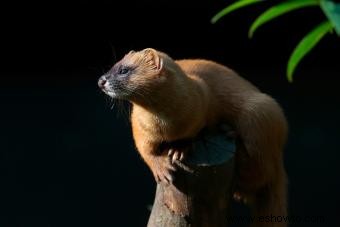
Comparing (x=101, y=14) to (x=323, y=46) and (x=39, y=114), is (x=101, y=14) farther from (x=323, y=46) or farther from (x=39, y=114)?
(x=323, y=46)

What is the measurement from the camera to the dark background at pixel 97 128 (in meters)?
5.00

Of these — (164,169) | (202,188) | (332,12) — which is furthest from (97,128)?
(332,12)

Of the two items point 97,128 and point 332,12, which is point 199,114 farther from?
point 97,128

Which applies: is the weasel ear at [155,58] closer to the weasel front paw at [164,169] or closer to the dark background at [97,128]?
the weasel front paw at [164,169]

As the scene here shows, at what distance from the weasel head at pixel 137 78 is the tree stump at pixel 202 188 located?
0.32m

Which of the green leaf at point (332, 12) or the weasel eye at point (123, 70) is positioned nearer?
the green leaf at point (332, 12)

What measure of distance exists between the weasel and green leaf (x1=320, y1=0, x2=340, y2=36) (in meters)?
1.94

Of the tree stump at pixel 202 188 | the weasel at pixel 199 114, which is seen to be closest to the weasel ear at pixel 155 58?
the weasel at pixel 199 114

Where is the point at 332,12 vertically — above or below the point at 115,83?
above

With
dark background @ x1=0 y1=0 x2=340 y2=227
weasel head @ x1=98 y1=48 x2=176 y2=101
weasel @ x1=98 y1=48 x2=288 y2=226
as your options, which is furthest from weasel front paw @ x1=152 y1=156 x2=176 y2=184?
dark background @ x1=0 y1=0 x2=340 y2=227

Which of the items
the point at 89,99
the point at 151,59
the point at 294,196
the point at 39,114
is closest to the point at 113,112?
the point at 89,99

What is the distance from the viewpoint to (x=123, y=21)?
488cm

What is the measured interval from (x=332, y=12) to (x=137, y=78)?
2.01 metres

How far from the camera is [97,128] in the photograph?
515cm
